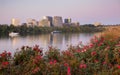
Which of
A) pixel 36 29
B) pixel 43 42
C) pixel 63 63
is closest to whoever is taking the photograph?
pixel 63 63

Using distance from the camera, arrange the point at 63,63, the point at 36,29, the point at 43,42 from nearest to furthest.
A: 1. the point at 63,63
2. the point at 43,42
3. the point at 36,29

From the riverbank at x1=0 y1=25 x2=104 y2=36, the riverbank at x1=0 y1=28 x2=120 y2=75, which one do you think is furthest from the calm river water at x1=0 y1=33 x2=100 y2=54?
the riverbank at x1=0 y1=25 x2=104 y2=36

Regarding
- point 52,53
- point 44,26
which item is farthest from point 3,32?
point 52,53

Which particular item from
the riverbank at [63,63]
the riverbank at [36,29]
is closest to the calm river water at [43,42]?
the riverbank at [63,63]

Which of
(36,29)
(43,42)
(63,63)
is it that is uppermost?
(63,63)

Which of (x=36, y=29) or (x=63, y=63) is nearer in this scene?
(x=63, y=63)

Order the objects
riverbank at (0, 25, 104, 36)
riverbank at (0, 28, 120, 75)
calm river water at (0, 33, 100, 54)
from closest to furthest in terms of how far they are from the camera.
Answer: riverbank at (0, 28, 120, 75)
calm river water at (0, 33, 100, 54)
riverbank at (0, 25, 104, 36)

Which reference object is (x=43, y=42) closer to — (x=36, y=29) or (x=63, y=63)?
(x=63, y=63)

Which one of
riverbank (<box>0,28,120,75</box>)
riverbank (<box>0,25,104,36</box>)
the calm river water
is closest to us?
riverbank (<box>0,28,120,75</box>)

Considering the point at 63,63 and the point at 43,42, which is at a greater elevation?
the point at 63,63

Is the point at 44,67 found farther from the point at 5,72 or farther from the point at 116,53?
Result: the point at 116,53

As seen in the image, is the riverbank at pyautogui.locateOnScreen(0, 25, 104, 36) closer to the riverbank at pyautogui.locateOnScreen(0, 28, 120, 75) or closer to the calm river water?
the calm river water

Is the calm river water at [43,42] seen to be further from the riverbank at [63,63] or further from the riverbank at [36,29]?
the riverbank at [36,29]

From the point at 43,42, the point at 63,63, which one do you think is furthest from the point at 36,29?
the point at 63,63
